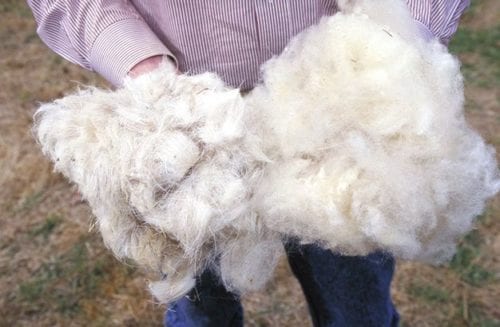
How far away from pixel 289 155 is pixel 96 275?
50.9 inches

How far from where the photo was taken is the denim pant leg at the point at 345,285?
91 centimetres

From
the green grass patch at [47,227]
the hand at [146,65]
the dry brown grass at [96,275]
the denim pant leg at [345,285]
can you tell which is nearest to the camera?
the hand at [146,65]

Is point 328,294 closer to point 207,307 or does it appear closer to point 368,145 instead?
point 207,307

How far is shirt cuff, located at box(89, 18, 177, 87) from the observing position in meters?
0.72

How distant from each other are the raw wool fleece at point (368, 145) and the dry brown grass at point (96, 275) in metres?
1.03

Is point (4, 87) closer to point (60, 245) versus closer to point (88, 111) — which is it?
point (60, 245)

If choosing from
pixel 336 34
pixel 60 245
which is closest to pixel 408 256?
pixel 336 34

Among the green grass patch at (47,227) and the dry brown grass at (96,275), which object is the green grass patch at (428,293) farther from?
the green grass patch at (47,227)

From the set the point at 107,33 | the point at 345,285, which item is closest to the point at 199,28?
the point at 107,33

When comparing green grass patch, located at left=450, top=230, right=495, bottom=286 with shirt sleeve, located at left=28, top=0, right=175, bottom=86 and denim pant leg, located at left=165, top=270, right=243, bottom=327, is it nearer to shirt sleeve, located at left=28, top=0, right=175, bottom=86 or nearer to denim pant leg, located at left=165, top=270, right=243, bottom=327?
denim pant leg, located at left=165, top=270, right=243, bottom=327

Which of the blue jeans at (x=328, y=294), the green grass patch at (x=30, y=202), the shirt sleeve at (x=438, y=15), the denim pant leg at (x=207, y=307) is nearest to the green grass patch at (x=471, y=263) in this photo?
the blue jeans at (x=328, y=294)

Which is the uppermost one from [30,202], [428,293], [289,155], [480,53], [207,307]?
[289,155]

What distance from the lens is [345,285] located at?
0.94 m

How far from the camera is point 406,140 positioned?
601 mm
